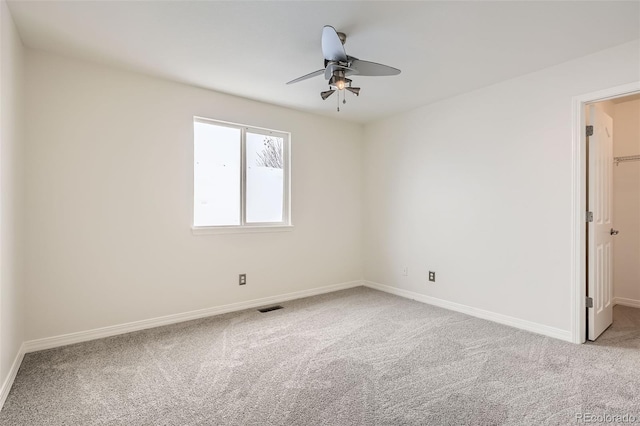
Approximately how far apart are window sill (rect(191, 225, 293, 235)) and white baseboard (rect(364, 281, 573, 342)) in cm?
169

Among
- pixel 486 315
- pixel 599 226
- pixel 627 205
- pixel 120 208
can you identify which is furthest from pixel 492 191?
pixel 120 208

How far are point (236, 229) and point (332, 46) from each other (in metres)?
2.31

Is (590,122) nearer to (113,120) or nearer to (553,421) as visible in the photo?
(553,421)

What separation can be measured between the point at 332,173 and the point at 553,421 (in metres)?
3.50

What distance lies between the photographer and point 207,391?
6.72 feet

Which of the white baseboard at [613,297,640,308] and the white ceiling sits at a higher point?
the white ceiling

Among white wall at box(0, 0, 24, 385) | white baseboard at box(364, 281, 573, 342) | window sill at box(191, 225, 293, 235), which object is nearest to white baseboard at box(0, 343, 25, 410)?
white wall at box(0, 0, 24, 385)

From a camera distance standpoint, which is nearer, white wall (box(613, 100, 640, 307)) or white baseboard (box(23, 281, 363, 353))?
white baseboard (box(23, 281, 363, 353))

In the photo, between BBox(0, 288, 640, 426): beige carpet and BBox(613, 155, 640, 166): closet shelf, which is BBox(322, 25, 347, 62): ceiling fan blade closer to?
BBox(0, 288, 640, 426): beige carpet

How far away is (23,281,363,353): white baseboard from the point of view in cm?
267

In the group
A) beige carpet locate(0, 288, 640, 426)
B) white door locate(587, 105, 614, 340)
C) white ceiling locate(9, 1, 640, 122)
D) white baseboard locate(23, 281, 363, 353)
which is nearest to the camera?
beige carpet locate(0, 288, 640, 426)

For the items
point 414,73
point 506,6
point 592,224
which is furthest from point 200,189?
point 592,224

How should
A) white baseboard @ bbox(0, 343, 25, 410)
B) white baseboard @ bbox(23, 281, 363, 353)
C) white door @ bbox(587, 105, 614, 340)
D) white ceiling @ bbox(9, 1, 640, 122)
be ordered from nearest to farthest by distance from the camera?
white baseboard @ bbox(0, 343, 25, 410)
white ceiling @ bbox(9, 1, 640, 122)
white baseboard @ bbox(23, 281, 363, 353)
white door @ bbox(587, 105, 614, 340)

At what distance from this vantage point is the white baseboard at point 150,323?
105 inches
